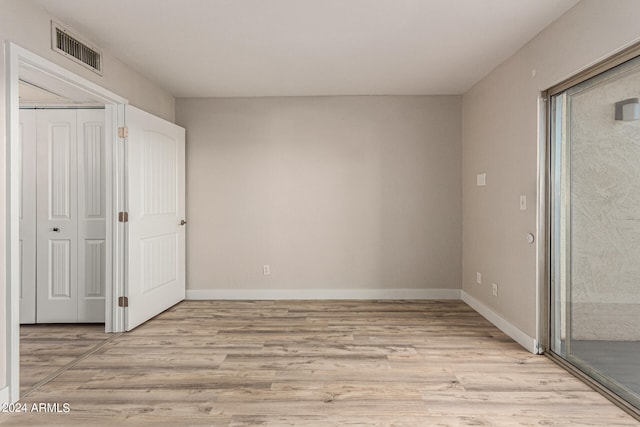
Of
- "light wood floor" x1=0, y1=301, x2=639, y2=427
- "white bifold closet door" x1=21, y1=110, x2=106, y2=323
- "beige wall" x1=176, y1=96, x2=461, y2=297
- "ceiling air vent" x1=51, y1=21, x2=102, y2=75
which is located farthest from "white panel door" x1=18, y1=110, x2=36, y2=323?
"beige wall" x1=176, y1=96, x2=461, y2=297

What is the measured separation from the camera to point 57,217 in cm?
400

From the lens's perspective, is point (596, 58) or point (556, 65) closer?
point (596, 58)

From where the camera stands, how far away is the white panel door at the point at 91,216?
3.96 metres

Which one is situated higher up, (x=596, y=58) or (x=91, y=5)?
(x=91, y=5)

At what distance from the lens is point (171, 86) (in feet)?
15.1

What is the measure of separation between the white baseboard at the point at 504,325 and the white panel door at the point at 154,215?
3426 mm

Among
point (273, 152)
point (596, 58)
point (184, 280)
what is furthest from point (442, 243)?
point (184, 280)

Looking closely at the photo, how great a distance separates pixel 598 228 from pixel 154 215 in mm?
3874

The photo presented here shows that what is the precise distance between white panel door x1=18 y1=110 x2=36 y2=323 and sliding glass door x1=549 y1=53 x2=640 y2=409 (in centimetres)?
463

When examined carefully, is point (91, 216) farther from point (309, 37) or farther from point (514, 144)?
point (514, 144)

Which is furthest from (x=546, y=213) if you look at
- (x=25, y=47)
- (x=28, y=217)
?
(x=28, y=217)

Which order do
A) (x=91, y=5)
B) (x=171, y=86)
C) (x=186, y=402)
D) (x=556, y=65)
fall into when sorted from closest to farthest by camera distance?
(x=186, y=402)
(x=91, y=5)
(x=556, y=65)
(x=171, y=86)

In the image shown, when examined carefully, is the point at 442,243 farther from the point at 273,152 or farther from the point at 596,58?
the point at 596,58

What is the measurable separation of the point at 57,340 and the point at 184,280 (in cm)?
162
